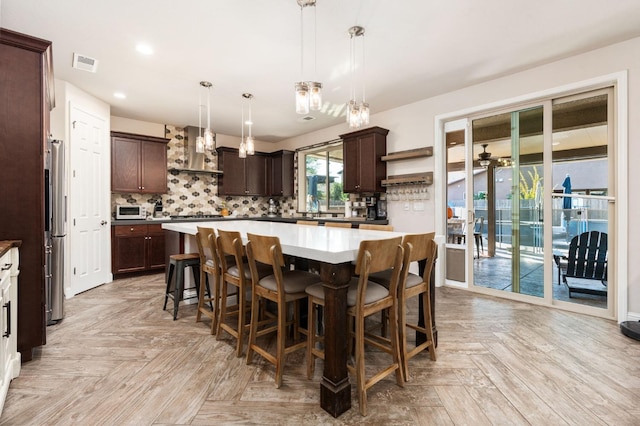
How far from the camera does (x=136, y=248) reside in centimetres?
464

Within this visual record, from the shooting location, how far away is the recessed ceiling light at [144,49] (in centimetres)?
280

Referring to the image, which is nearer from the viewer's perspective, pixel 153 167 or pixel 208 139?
pixel 208 139

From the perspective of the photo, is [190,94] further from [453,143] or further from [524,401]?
[524,401]

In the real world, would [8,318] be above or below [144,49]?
below

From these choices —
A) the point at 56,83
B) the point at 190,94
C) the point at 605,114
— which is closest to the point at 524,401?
the point at 605,114

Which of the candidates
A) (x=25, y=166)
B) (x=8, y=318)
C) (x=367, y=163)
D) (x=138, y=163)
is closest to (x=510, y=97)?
(x=367, y=163)

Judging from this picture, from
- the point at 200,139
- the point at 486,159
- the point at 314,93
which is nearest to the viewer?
the point at 314,93

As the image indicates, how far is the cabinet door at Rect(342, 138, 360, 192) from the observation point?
4781 mm

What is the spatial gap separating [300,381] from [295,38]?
2.77 meters

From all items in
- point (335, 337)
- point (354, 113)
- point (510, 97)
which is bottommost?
point (335, 337)

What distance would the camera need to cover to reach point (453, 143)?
4.13 m

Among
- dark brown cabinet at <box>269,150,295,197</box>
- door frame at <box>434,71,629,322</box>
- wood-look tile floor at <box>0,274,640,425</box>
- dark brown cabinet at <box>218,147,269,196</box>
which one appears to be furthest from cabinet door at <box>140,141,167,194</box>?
door frame at <box>434,71,629,322</box>

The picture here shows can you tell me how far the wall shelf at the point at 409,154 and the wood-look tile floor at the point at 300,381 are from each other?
2.27 m

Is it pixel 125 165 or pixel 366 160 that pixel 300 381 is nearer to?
pixel 366 160
